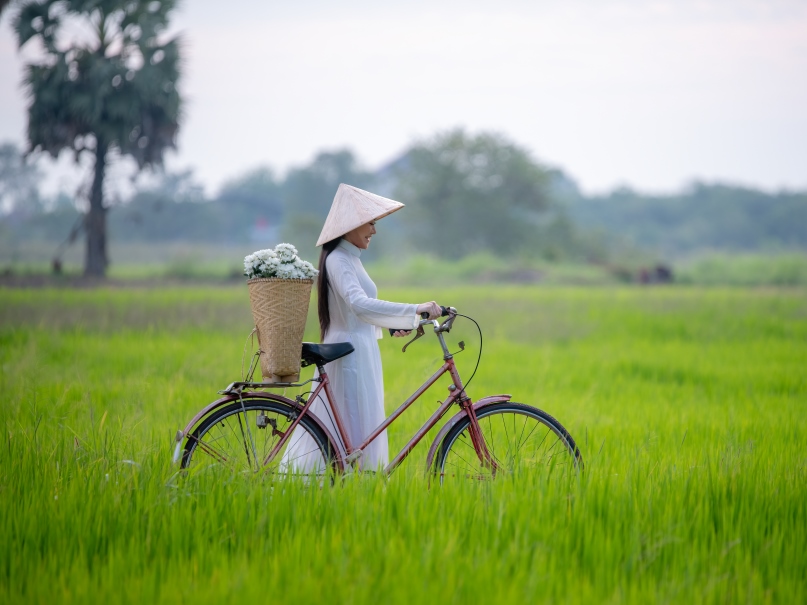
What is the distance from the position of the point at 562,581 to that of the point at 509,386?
4.84 metres

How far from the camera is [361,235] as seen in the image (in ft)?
13.0

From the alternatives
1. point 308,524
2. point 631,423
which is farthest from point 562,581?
point 631,423

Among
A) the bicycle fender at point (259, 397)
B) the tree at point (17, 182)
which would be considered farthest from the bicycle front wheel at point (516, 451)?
the tree at point (17, 182)

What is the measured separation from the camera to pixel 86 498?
3412 millimetres

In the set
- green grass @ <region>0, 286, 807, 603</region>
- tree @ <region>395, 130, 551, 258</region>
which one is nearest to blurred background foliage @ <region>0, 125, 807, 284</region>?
tree @ <region>395, 130, 551, 258</region>

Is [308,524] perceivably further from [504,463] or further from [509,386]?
[509,386]

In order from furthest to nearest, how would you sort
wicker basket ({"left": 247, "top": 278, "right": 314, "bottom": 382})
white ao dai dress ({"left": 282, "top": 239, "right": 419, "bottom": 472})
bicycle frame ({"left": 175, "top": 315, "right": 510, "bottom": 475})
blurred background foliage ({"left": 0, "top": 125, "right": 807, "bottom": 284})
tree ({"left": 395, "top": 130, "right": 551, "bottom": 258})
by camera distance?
tree ({"left": 395, "top": 130, "right": 551, "bottom": 258}) < blurred background foliage ({"left": 0, "top": 125, "right": 807, "bottom": 284}) < white ao dai dress ({"left": 282, "top": 239, "right": 419, "bottom": 472}) < bicycle frame ({"left": 175, "top": 315, "right": 510, "bottom": 475}) < wicker basket ({"left": 247, "top": 278, "right": 314, "bottom": 382})

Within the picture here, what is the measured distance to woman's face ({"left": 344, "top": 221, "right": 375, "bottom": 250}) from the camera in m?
3.96

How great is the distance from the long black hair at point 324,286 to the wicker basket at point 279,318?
1.15 ft

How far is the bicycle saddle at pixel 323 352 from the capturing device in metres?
3.75

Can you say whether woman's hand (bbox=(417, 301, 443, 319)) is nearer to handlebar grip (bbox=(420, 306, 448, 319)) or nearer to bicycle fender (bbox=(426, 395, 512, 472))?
handlebar grip (bbox=(420, 306, 448, 319))

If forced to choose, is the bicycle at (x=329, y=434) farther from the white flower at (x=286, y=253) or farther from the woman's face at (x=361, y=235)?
Answer: the woman's face at (x=361, y=235)

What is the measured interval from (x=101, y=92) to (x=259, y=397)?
19.9 m

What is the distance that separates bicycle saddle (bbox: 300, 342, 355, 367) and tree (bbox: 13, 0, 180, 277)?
1964 cm
